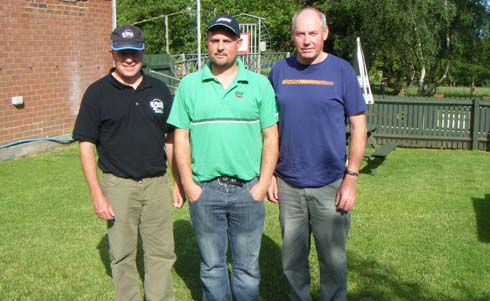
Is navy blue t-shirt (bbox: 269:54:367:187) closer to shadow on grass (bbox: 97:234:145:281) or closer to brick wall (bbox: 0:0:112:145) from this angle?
shadow on grass (bbox: 97:234:145:281)

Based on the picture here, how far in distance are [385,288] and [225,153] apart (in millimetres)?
2164

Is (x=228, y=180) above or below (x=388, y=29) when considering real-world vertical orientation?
below

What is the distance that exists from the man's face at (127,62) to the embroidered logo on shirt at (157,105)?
21 centimetres

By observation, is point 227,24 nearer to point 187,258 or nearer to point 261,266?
point 261,266

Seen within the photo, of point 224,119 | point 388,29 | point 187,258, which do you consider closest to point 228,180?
point 224,119

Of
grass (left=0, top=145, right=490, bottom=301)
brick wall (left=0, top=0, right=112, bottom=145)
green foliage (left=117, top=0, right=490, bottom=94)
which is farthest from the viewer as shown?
green foliage (left=117, top=0, right=490, bottom=94)

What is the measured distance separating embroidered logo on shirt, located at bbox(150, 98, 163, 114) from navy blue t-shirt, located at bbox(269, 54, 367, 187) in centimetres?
79

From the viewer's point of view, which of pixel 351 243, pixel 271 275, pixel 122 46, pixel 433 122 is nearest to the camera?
pixel 122 46

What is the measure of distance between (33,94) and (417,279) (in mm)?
8769

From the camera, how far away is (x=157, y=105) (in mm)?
3807

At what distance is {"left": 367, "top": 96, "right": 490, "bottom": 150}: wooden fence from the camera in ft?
42.7

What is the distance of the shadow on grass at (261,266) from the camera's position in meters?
4.60

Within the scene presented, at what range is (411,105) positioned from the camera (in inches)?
531

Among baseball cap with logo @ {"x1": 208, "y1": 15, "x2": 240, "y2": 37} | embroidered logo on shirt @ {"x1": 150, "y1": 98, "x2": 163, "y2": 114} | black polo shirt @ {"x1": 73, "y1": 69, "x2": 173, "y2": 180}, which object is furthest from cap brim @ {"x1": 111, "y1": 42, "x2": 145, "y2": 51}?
baseball cap with logo @ {"x1": 208, "y1": 15, "x2": 240, "y2": 37}
